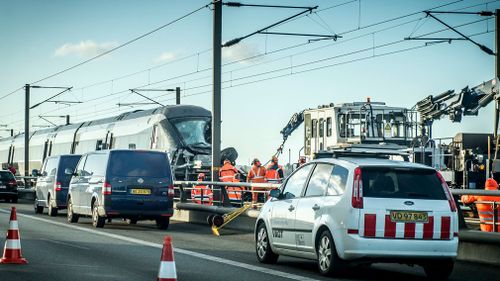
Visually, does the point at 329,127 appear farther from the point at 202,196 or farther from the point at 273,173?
the point at 202,196

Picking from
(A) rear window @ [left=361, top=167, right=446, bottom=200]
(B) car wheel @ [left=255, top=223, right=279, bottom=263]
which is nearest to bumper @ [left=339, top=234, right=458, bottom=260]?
(A) rear window @ [left=361, top=167, right=446, bottom=200]

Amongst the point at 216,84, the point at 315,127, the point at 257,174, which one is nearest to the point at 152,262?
the point at 216,84

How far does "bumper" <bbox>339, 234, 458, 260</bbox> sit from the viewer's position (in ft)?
41.5

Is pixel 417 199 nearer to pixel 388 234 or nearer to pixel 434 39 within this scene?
pixel 388 234

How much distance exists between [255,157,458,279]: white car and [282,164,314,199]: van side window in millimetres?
736

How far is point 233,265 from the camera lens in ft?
48.9

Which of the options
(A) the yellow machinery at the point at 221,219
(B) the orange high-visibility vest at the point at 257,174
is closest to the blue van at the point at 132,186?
(A) the yellow machinery at the point at 221,219

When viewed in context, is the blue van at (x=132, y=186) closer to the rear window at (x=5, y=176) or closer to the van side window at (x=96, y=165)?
the van side window at (x=96, y=165)

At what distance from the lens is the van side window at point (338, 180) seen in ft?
43.3

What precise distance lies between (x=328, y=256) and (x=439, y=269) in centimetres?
139

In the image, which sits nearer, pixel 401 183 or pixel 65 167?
pixel 401 183

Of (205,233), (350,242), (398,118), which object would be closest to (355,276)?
(350,242)

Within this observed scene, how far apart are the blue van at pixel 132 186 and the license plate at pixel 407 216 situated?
12533 millimetres

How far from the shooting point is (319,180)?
46.0 feet
